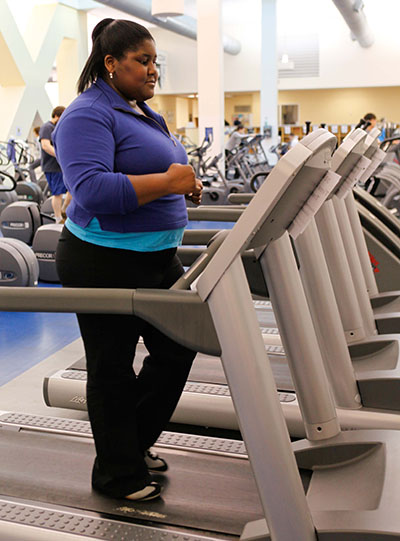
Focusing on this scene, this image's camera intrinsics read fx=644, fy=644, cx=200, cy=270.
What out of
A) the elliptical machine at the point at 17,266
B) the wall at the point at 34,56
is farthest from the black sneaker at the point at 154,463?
the wall at the point at 34,56

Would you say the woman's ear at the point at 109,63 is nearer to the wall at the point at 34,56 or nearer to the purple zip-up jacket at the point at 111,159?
the purple zip-up jacket at the point at 111,159

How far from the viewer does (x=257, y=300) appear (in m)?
4.48

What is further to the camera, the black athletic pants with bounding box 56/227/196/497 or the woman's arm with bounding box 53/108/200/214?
the black athletic pants with bounding box 56/227/196/497

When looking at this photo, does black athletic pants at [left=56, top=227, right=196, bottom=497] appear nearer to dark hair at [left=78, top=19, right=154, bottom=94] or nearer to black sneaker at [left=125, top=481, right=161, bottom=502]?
black sneaker at [left=125, top=481, right=161, bottom=502]

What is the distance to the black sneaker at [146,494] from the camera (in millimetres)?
1890

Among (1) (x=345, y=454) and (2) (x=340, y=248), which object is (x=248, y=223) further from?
(2) (x=340, y=248)

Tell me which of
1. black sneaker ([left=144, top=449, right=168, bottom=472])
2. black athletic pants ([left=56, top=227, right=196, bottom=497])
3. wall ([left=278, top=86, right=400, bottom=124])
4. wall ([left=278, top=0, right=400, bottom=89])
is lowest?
black sneaker ([left=144, top=449, right=168, bottom=472])

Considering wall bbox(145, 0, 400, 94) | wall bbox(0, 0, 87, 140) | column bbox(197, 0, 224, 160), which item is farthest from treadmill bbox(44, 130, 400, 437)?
wall bbox(145, 0, 400, 94)

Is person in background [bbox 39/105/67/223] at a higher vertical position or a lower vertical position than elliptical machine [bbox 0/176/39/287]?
higher

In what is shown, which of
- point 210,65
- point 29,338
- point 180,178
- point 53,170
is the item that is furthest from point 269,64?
point 180,178

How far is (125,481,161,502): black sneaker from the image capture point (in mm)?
1890

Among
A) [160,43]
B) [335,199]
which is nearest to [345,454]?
[335,199]

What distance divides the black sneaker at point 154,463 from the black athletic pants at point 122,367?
0.19 m

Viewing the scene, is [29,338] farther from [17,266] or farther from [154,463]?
[154,463]
